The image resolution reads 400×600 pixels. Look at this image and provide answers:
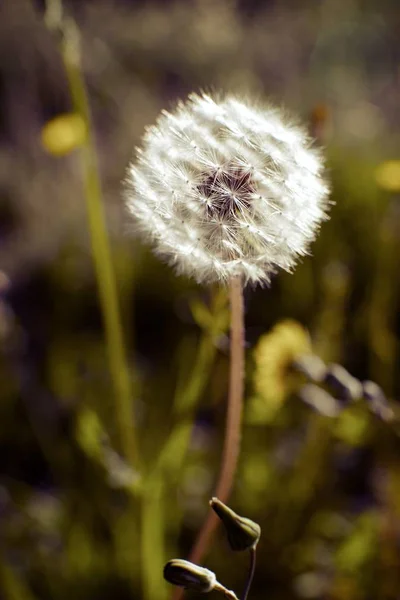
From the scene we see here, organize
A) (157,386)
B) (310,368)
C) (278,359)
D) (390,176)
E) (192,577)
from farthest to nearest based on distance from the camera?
1. (157,386)
2. (390,176)
3. (278,359)
4. (310,368)
5. (192,577)

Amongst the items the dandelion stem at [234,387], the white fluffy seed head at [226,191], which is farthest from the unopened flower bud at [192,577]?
the white fluffy seed head at [226,191]

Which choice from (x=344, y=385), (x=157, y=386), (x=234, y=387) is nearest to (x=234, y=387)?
(x=234, y=387)

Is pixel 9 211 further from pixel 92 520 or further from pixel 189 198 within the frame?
pixel 189 198

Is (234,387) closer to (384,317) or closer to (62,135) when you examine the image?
(62,135)

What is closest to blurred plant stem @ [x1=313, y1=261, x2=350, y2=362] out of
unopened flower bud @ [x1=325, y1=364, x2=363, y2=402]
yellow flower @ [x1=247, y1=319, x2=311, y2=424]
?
yellow flower @ [x1=247, y1=319, x2=311, y2=424]

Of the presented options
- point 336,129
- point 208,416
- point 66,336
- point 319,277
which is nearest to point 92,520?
point 208,416

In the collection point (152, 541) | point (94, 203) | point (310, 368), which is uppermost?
point (94, 203)

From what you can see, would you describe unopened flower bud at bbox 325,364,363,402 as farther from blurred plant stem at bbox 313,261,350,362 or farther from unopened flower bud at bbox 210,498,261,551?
blurred plant stem at bbox 313,261,350,362

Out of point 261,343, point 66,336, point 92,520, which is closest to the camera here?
point 261,343
